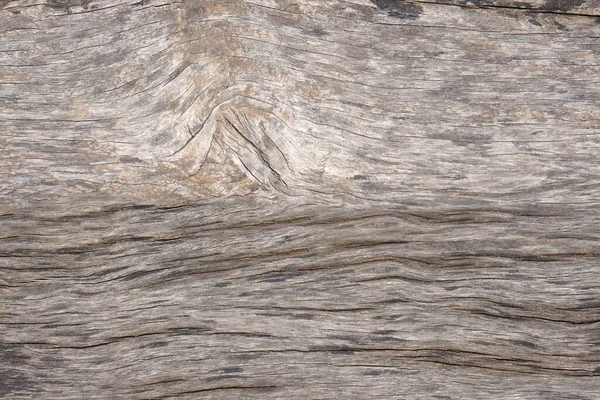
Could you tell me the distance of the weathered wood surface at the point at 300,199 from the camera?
2.27 m

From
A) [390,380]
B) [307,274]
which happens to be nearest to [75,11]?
[307,274]

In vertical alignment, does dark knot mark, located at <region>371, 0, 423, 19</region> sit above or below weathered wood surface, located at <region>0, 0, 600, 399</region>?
above

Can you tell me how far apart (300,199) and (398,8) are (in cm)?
81

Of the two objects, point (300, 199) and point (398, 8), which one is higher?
point (398, 8)

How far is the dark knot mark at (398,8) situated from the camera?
7.41 ft

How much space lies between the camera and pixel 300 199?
2.40m

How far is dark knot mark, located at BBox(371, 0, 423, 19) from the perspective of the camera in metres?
2.26

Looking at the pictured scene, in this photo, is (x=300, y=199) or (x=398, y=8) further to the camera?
(x=300, y=199)

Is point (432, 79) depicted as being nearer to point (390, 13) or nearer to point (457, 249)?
point (390, 13)

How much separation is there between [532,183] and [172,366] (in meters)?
1.66

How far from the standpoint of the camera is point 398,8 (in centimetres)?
226

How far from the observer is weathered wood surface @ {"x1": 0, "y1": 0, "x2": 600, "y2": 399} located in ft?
7.44

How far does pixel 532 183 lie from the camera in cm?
236

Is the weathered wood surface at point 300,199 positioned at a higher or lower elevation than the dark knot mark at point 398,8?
lower
